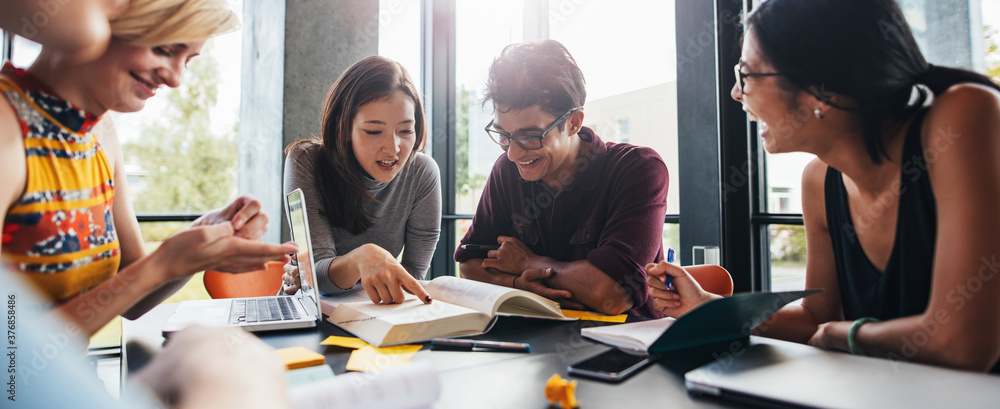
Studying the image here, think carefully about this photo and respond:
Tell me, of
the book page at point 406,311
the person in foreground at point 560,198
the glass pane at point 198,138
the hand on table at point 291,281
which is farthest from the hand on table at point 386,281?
the glass pane at point 198,138

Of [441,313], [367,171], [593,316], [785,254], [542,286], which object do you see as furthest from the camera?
[785,254]

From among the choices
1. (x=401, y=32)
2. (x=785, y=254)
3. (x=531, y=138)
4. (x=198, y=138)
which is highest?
(x=401, y=32)

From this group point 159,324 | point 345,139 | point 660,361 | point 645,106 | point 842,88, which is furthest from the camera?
point 645,106

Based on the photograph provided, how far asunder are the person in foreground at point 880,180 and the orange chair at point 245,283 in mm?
1630

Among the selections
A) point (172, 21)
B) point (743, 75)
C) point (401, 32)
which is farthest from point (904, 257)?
point (401, 32)

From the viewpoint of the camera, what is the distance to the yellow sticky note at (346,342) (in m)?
1.00

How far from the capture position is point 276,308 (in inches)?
54.1

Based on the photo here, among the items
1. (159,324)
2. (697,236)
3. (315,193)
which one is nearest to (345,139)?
(315,193)

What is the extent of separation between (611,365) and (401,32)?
3.98 meters

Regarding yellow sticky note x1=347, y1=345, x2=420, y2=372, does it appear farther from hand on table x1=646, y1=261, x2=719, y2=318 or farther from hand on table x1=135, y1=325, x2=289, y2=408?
hand on table x1=646, y1=261, x2=719, y2=318

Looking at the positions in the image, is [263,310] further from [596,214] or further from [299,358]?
[596,214]

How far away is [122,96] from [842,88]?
4.47 ft

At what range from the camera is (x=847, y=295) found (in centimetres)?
124

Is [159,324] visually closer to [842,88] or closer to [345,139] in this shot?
[345,139]
